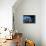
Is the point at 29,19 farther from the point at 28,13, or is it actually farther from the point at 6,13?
the point at 6,13

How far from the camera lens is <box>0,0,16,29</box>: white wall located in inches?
169

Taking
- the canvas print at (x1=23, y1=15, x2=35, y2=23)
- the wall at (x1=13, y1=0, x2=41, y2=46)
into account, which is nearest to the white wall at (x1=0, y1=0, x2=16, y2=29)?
the wall at (x1=13, y1=0, x2=41, y2=46)

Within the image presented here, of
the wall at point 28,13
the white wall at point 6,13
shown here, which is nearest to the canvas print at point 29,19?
the wall at point 28,13

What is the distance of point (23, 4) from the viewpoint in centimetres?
580

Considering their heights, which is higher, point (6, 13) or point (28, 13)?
point (28, 13)

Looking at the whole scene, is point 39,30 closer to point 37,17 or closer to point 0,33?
point 37,17

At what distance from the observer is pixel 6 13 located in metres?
4.35

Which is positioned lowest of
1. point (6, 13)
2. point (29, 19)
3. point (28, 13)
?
point (29, 19)

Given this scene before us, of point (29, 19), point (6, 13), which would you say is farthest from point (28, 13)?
point (6, 13)

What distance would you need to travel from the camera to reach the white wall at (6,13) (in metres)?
4.30

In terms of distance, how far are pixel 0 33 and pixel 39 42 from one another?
2934 mm

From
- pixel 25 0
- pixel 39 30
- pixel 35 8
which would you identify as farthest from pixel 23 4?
pixel 39 30

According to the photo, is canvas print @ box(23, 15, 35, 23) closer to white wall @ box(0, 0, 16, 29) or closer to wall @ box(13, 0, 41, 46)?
wall @ box(13, 0, 41, 46)

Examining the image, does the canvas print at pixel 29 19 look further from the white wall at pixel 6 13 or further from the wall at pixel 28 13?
the white wall at pixel 6 13
